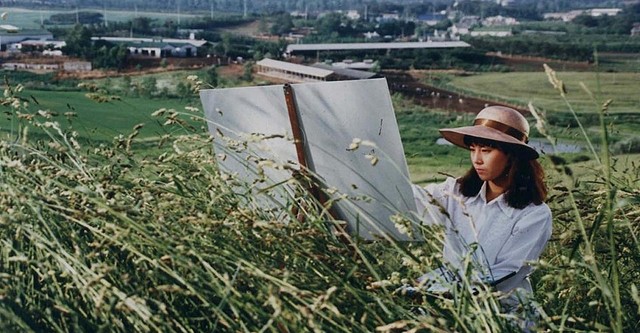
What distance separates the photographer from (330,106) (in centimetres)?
213

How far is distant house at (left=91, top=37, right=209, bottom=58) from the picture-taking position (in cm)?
1700

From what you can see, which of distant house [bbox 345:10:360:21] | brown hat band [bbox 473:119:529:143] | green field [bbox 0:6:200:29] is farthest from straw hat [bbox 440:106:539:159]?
distant house [bbox 345:10:360:21]

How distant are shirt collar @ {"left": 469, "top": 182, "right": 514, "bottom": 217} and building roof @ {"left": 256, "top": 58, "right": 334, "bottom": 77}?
39.3 ft

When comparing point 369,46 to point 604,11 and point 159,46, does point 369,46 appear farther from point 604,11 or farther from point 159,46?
point 604,11

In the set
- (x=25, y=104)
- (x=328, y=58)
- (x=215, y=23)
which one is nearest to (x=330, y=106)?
(x=25, y=104)

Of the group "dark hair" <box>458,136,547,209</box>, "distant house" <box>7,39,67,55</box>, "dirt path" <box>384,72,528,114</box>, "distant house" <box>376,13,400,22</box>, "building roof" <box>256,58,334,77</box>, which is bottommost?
"dirt path" <box>384,72,528,114</box>

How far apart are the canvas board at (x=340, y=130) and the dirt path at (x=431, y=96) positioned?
16.7 m

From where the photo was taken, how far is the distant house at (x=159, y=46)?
17000 millimetres

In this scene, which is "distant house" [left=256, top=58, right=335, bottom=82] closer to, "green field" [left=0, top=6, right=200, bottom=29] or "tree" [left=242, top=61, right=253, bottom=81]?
"tree" [left=242, top=61, right=253, bottom=81]

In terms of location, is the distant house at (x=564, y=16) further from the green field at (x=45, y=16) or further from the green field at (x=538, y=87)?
the green field at (x=45, y=16)

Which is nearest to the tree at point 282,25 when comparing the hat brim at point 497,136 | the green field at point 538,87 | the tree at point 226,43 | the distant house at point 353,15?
the tree at point 226,43

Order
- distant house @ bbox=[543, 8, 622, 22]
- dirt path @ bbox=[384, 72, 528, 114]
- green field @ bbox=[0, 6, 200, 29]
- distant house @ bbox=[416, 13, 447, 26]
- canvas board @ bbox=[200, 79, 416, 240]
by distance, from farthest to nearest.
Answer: distant house @ bbox=[543, 8, 622, 22]
distant house @ bbox=[416, 13, 447, 26]
dirt path @ bbox=[384, 72, 528, 114]
green field @ bbox=[0, 6, 200, 29]
canvas board @ bbox=[200, 79, 416, 240]

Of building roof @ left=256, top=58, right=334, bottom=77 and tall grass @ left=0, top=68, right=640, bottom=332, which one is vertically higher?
tall grass @ left=0, top=68, right=640, bottom=332

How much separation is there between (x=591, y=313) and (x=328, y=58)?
1693 cm
